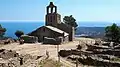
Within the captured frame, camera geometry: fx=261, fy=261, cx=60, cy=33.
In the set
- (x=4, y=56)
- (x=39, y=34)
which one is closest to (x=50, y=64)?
(x=4, y=56)

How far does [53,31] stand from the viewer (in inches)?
2249

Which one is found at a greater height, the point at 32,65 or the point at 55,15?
the point at 55,15

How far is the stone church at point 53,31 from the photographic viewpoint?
179 feet

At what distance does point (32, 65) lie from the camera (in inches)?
893

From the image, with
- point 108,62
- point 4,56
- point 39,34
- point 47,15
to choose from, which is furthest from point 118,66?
point 47,15

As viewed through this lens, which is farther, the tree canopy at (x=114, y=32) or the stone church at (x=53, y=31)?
the tree canopy at (x=114, y=32)

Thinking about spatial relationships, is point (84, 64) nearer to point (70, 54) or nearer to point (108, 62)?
point (108, 62)

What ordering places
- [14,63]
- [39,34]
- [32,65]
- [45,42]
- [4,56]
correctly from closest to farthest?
[32,65], [14,63], [4,56], [45,42], [39,34]

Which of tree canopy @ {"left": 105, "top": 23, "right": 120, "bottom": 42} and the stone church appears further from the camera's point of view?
tree canopy @ {"left": 105, "top": 23, "right": 120, "bottom": 42}

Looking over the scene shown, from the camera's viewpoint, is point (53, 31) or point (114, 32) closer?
point (53, 31)

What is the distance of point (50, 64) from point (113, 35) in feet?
128

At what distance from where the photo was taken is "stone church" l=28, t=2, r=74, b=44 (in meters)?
54.5

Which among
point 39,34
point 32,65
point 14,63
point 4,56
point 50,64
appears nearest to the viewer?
point 32,65

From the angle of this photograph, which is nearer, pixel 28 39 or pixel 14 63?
pixel 14 63
